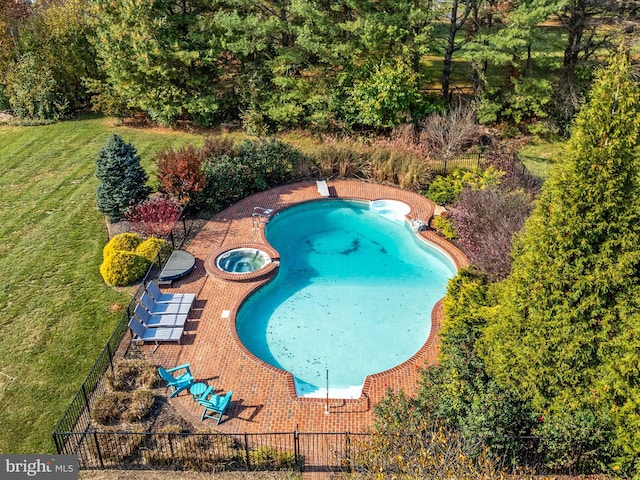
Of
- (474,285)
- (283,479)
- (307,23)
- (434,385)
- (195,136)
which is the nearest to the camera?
(283,479)

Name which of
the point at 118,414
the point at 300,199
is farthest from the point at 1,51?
the point at 118,414

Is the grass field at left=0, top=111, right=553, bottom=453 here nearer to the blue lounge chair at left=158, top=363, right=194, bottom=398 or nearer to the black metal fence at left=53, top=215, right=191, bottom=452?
the black metal fence at left=53, top=215, right=191, bottom=452

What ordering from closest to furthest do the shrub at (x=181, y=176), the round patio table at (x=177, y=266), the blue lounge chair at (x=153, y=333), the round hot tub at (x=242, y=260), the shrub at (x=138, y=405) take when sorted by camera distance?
1. the shrub at (x=138, y=405)
2. the blue lounge chair at (x=153, y=333)
3. the round patio table at (x=177, y=266)
4. the round hot tub at (x=242, y=260)
5. the shrub at (x=181, y=176)

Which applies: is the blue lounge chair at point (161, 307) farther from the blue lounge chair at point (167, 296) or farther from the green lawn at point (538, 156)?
the green lawn at point (538, 156)

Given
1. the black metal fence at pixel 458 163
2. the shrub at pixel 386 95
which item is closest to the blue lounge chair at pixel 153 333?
the black metal fence at pixel 458 163

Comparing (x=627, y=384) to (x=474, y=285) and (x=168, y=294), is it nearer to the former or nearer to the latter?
(x=474, y=285)

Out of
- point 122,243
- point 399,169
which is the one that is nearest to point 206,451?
point 122,243

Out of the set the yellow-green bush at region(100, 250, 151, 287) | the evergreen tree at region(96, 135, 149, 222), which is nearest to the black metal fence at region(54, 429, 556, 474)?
the yellow-green bush at region(100, 250, 151, 287)
